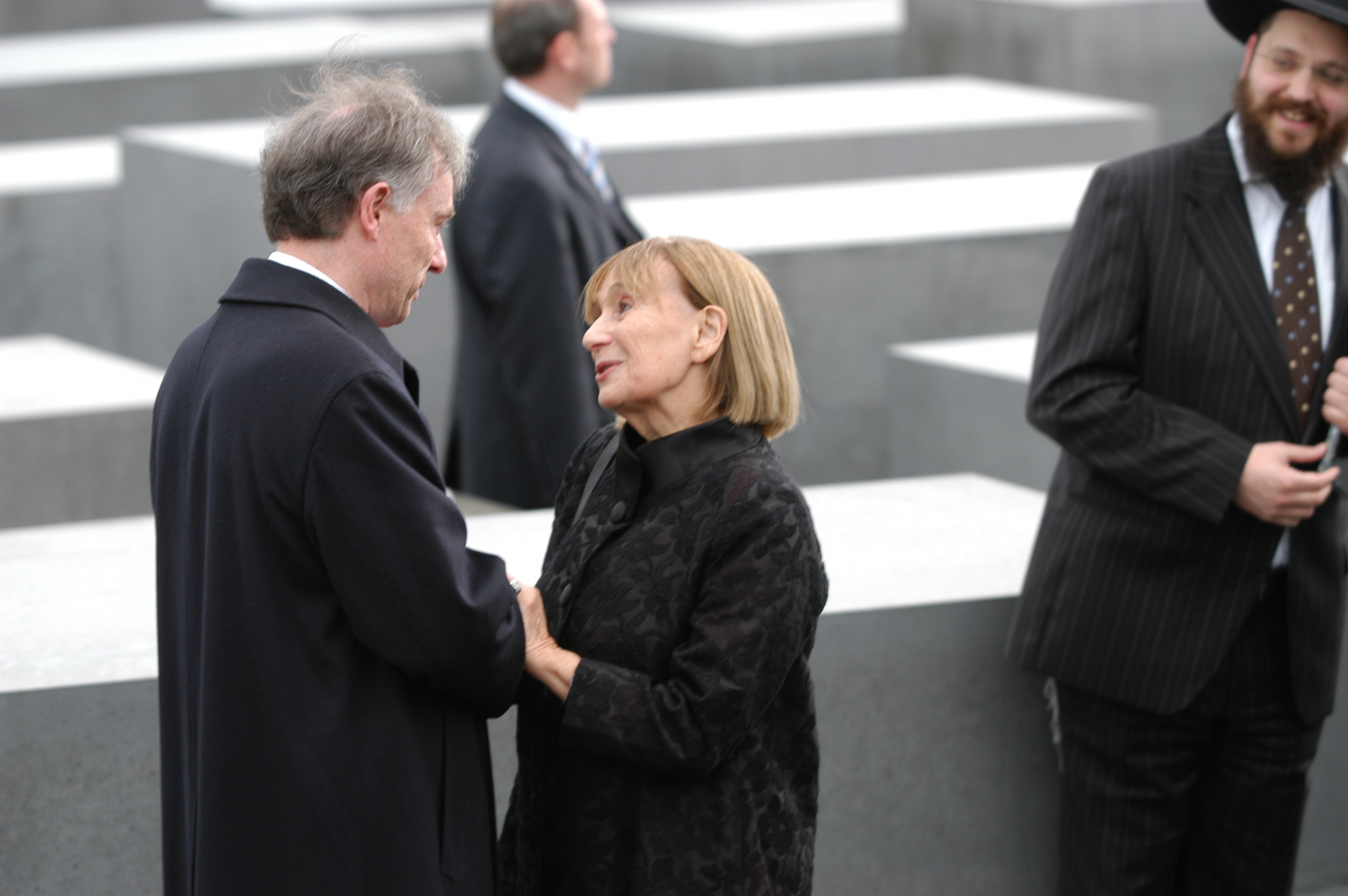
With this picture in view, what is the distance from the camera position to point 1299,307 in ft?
8.98

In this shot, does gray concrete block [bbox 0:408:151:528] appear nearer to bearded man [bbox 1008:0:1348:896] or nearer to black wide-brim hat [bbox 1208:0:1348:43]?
bearded man [bbox 1008:0:1348:896]

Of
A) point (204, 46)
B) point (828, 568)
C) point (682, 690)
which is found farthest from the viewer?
point (204, 46)

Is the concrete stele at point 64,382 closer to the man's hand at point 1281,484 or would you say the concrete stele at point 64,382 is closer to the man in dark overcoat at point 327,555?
the man in dark overcoat at point 327,555

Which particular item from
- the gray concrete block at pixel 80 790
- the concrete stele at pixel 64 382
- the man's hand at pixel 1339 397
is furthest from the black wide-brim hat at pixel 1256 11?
the concrete stele at pixel 64 382

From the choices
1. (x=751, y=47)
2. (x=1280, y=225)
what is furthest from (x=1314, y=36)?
(x=751, y=47)

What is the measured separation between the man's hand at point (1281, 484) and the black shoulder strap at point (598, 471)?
1048 millimetres

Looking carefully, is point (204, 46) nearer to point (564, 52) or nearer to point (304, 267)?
point (564, 52)

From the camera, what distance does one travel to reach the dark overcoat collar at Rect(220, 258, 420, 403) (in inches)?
78.1

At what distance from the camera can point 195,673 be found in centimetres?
206

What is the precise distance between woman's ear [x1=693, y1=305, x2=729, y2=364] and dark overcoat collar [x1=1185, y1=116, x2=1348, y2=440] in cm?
Result: 100

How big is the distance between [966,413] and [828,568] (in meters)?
1.48

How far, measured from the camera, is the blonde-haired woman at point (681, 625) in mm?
2062

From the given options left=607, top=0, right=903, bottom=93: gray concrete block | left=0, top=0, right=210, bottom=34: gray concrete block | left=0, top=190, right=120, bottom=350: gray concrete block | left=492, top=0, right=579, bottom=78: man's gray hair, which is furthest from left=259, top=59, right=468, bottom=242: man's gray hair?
left=0, top=0, right=210, bottom=34: gray concrete block

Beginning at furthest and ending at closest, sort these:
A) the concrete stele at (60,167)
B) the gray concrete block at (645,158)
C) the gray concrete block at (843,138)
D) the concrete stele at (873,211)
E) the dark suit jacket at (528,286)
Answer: the concrete stele at (60,167)
the gray concrete block at (843,138)
the gray concrete block at (645,158)
the concrete stele at (873,211)
the dark suit jacket at (528,286)
